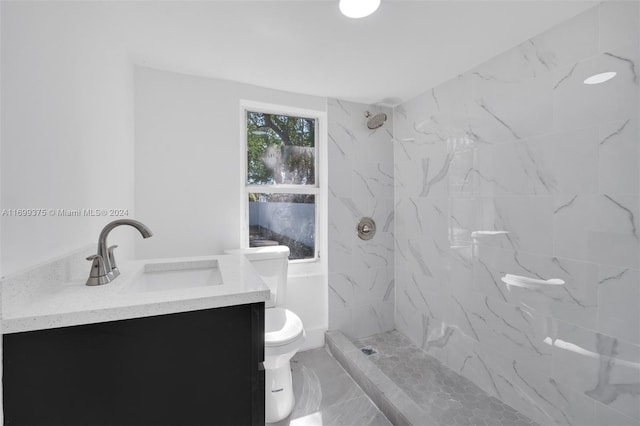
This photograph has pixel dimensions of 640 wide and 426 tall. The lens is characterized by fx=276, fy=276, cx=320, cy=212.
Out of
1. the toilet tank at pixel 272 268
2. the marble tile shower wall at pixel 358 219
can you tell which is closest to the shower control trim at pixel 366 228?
the marble tile shower wall at pixel 358 219

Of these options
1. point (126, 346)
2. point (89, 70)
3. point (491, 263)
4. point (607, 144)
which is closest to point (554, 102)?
point (607, 144)

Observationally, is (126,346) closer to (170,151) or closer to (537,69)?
(170,151)

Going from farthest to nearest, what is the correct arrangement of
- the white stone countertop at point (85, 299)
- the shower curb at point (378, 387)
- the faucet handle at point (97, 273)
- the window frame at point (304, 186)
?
the window frame at point (304, 186), the shower curb at point (378, 387), the faucet handle at point (97, 273), the white stone countertop at point (85, 299)

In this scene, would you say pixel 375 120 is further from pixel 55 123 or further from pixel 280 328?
pixel 55 123

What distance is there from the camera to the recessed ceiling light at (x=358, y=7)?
1325 millimetres

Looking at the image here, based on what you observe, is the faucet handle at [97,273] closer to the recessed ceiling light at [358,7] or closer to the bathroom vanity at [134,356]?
the bathroom vanity at [134,356]

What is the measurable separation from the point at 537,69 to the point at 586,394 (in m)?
1.79

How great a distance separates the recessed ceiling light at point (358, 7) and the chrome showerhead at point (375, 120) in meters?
1.13

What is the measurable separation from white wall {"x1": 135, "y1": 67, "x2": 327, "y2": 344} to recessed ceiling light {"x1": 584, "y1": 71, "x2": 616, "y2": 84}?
1999 millimetres

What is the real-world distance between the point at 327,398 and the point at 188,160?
1955mm

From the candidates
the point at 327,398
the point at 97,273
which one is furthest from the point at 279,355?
the point at 97,273

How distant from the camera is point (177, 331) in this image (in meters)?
0.85

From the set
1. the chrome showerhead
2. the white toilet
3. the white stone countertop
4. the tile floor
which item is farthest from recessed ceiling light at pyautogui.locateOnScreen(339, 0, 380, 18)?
the tile floor

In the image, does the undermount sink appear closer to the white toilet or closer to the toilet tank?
the white toilet
